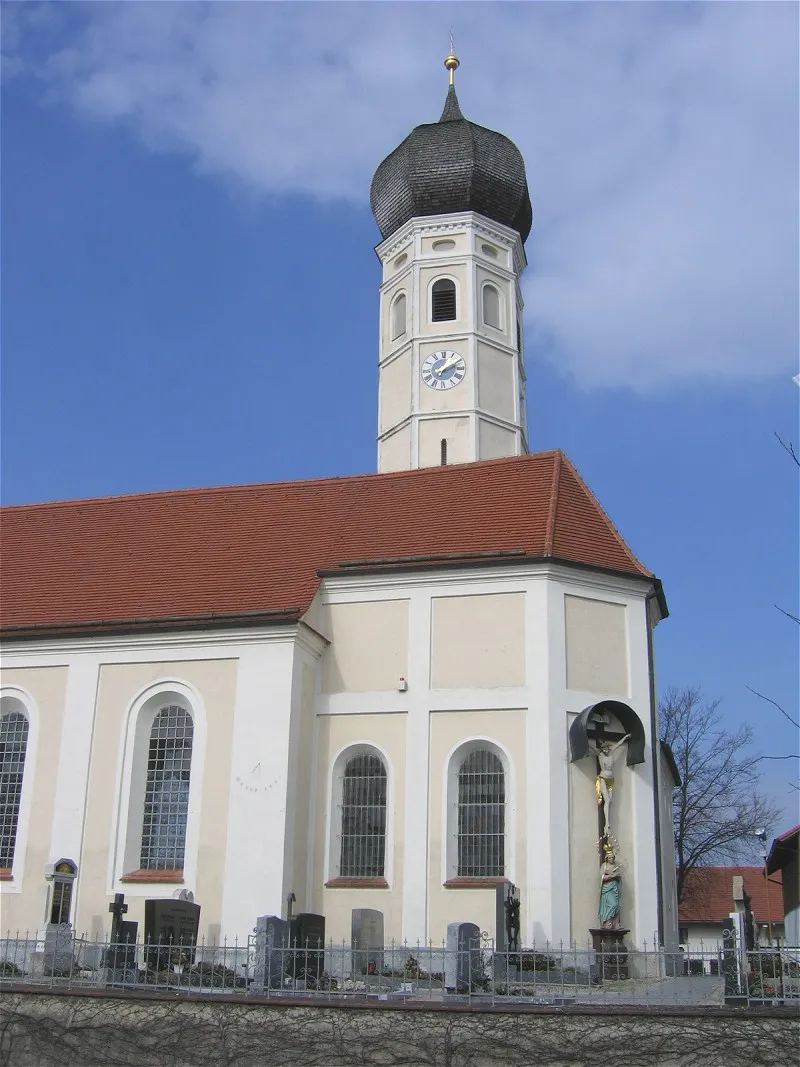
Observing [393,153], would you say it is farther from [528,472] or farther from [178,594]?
[178,594]

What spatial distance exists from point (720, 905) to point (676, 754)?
35.4ft

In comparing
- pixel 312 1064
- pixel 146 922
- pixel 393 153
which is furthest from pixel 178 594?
pixel 393 153

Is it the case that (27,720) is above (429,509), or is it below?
below

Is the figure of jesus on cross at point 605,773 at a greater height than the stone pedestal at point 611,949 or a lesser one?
greater

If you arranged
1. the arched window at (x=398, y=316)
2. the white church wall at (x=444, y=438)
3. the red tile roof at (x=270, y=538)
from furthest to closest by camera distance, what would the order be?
the arched window at (x=398, y=316), the white church wall at (x=444, y=438), the red tile roof at (x=270, y=538)

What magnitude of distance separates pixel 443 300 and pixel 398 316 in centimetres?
181

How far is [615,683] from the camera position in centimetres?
2250

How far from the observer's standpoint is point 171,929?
18.6 metres

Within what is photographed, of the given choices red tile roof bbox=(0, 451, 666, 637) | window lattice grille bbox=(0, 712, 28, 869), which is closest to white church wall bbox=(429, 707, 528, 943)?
red tile roof bbox=(0, 451, 666, 637)

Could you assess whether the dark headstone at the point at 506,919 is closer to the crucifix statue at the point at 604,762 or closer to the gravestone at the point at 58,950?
the crucifix statue at the point at 604,762

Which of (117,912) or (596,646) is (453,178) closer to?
(596,646)

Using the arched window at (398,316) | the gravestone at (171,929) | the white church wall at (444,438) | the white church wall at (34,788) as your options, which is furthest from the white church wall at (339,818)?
the arched window at (398,316)

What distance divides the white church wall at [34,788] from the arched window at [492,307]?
18.5m

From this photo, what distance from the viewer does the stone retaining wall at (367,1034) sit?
43.1 ft
